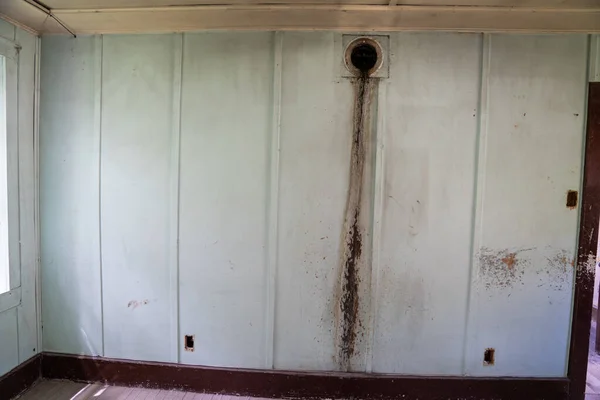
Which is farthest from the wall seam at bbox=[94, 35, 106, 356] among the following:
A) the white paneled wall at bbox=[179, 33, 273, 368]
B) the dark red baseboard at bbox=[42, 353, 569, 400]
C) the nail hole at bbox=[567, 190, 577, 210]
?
the nail hole at bbox=[567, 190, 577, 210]

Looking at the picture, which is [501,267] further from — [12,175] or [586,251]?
[12,175]

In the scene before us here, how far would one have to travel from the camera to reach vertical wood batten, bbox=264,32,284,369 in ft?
6.57

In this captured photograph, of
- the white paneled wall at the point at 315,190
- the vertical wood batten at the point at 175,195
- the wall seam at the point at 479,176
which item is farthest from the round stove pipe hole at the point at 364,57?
the vertical wood batten at the point at 175,195

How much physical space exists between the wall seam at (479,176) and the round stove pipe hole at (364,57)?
0.72 m

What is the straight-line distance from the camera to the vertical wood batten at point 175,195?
2.05 m

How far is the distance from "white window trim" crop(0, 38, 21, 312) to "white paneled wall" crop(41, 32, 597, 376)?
0.18 meters

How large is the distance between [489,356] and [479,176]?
1275mm

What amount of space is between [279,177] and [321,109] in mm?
548

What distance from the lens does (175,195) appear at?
2092 millimetres

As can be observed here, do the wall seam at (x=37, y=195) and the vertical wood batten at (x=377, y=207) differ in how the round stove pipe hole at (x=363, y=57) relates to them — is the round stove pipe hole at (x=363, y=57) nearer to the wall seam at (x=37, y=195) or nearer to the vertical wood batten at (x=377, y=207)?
the vertical wood batten at (x=377, y=207)

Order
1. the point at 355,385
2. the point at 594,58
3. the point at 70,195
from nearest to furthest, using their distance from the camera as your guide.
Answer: the point at 594,58 < the point at 355,385 < the point at 70,195

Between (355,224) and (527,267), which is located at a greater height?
(355,224)

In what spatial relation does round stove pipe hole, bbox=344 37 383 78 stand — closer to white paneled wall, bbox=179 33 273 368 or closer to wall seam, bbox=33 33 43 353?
white paneled wall, bbox=179 33 273 368

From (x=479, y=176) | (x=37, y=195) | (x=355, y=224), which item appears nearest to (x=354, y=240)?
(x=355, y=224)
